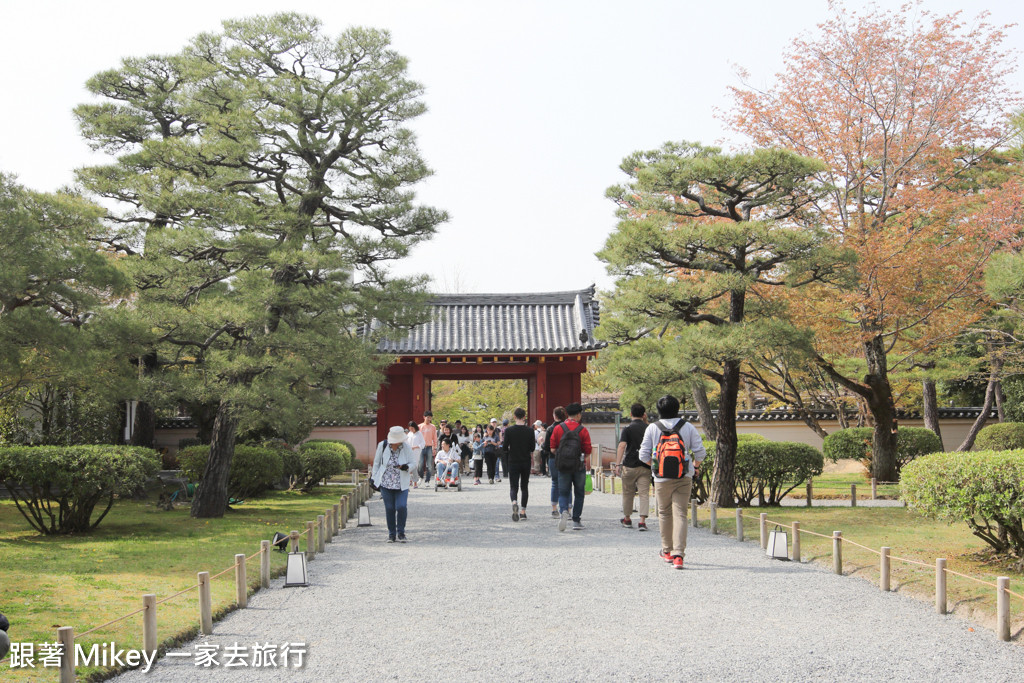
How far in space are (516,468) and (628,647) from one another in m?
7.30

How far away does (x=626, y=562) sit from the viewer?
31.0ft

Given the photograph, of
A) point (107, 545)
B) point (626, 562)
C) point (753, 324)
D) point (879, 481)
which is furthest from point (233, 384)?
point (879, 481)

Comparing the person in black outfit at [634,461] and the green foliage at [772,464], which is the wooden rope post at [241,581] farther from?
the green foliage at [772,464]

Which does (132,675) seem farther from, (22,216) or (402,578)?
(22,216)

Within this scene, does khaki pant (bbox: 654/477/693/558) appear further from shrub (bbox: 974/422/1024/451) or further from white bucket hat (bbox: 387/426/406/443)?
shrub (bbox: 974/422/1024/451)

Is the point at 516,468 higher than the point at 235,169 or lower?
lower

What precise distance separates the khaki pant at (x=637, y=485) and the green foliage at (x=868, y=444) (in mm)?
11003

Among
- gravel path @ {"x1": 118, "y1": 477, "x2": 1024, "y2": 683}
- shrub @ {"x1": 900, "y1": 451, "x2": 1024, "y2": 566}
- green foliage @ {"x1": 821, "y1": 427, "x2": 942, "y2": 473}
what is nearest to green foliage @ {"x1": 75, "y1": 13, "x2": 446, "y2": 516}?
gravel path @ {"x1": 118, "y1": 477, "x2": 1024, "y2": 683}

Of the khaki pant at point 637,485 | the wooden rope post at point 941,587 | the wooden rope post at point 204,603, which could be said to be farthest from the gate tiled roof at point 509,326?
the wooden rope post at point 204,603

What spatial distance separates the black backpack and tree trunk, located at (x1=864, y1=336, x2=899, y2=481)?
333 inches

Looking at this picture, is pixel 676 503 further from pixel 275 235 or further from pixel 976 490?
pixel 275 235

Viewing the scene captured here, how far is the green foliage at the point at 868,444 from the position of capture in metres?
21.1

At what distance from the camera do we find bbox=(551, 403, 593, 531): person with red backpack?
11906mm

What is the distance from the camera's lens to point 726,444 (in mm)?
14562
